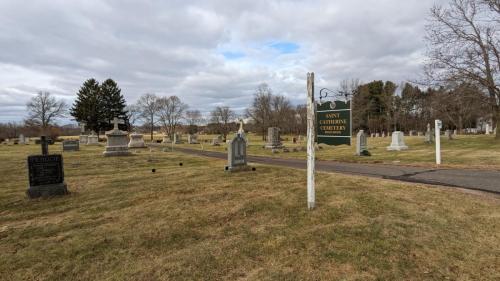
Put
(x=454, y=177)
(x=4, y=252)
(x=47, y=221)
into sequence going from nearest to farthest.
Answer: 1. (x=4, y=252)
2. (x=47, y=221)
3. (x=454, y=177)

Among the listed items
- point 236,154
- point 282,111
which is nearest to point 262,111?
point 282,111

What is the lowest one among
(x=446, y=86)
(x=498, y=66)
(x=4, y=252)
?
(x=4, y=252)

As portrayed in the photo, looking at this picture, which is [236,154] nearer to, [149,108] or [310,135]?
[310,135]

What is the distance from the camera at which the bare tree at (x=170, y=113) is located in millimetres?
68750

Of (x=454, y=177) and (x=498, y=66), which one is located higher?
(x=498, y=66)

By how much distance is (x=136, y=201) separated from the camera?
6.70m

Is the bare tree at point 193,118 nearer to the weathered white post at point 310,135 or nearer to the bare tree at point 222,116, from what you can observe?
the bare tree at point 222,116

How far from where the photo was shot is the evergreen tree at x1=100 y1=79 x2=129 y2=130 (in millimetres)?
59625

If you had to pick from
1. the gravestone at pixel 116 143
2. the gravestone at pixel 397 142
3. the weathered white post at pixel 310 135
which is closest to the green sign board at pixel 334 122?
the weathered white post at pixel 310 135

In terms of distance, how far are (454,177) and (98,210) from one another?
35.0 ft

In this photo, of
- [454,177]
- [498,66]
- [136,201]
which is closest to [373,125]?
[498,66]

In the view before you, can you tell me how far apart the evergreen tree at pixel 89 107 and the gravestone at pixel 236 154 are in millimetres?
57405

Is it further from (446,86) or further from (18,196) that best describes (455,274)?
(446,86)

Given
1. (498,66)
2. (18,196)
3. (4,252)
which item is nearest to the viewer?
(4,252)
